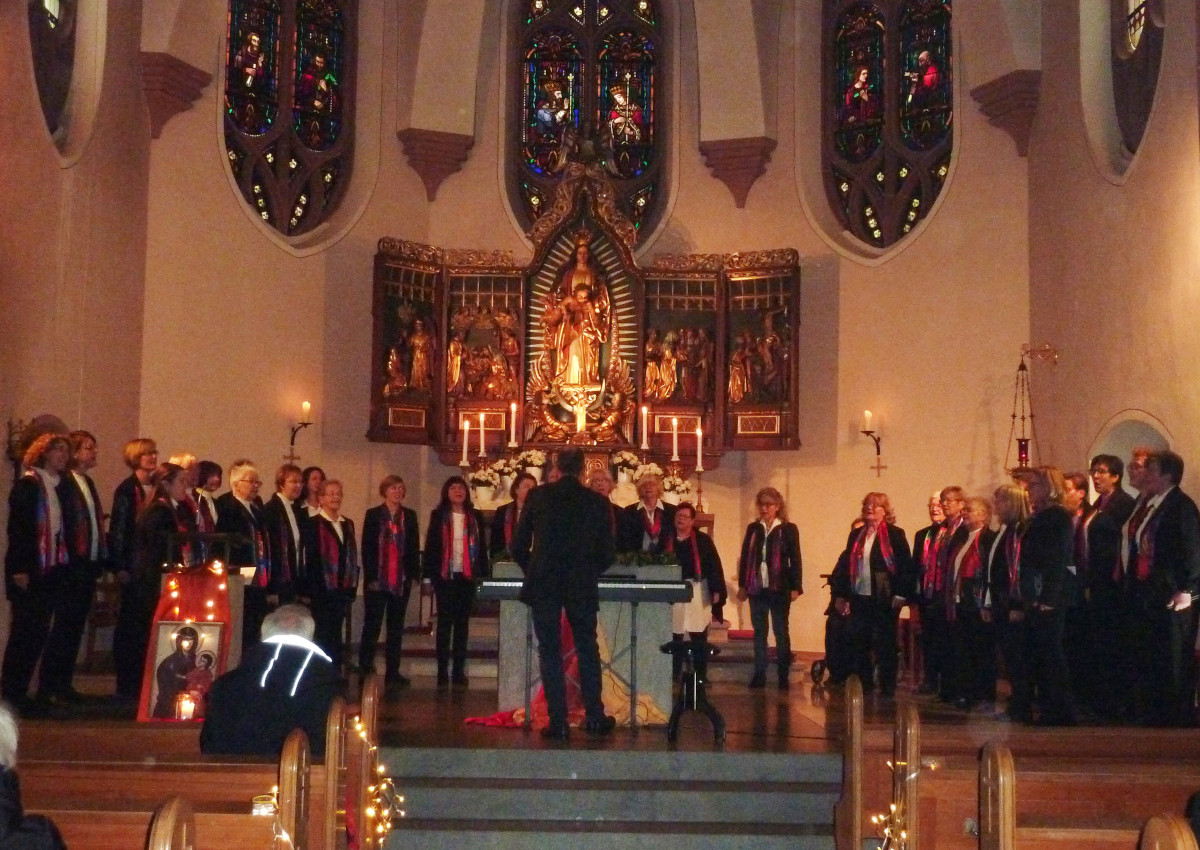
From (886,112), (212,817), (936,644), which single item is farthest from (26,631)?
(886,112)

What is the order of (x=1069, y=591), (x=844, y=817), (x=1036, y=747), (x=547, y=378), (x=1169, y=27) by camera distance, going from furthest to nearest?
(x=547, y=378), (x=1169, y=27), (x=1069, y=591), (x=1036, y=747), (x=844, y=817)

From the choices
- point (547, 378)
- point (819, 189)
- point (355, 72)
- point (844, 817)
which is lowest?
point (844, 817)

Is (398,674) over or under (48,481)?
under

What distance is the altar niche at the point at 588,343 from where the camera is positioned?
15039 millimetres

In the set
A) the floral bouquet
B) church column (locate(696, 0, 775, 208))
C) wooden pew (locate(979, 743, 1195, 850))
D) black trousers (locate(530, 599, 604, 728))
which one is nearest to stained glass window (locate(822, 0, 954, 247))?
church column (locate(696, 0, 775, 208))

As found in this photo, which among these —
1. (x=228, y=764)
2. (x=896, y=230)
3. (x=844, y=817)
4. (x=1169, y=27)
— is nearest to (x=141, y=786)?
(x=228, y=764)

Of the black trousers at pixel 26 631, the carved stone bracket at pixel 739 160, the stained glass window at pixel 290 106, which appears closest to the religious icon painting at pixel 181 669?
the black trousers at pixel 26 631

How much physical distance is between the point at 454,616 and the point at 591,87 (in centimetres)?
772

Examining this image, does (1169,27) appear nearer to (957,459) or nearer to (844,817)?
(957,459)

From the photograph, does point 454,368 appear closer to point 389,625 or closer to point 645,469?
point 645,469

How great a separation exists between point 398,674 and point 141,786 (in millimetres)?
5974

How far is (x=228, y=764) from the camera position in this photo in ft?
18.1

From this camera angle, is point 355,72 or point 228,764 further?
point 355,72

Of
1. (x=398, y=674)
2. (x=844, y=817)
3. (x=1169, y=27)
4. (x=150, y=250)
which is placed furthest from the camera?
(x=150, y=250)
